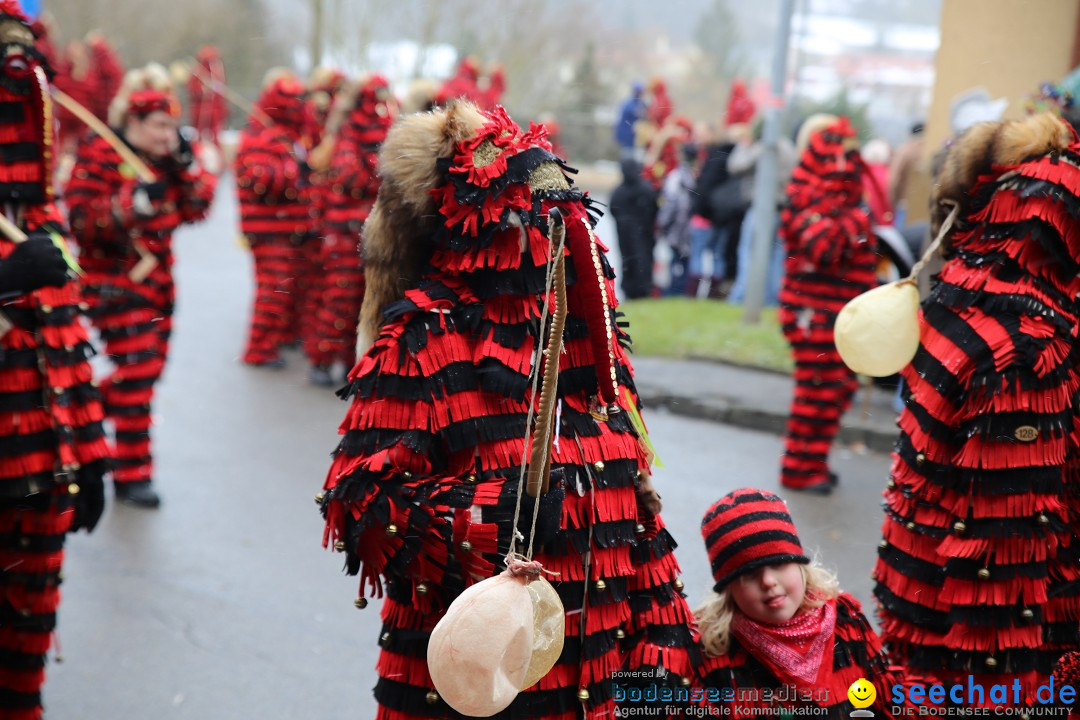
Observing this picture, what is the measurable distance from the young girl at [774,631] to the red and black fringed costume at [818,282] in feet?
10.9

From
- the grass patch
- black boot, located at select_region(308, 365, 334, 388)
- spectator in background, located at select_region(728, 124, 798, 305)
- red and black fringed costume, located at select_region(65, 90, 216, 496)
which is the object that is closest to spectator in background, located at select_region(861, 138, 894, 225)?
spectator in background, located at select_region(728, 124, 798, 305)

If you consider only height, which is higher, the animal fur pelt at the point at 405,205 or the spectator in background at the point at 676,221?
the animal fur pelt at the point at 405,205

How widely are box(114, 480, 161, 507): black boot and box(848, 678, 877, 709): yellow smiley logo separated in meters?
4.31

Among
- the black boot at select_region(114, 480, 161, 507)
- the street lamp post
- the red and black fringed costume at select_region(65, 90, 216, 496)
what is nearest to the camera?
the red and black fringed costume at select_region(65, 90, 216, 496)

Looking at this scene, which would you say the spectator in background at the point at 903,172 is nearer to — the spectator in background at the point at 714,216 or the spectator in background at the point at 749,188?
the spectator in background at the point at 749,188

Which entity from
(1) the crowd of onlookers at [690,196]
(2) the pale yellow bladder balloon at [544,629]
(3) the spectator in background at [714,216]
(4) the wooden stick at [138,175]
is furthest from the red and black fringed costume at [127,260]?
(3) the spectator in background at [714,216]

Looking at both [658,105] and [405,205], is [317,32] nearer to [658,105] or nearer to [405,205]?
[658,105]

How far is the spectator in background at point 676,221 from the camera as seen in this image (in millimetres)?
13016

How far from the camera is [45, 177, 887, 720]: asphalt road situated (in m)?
4.18

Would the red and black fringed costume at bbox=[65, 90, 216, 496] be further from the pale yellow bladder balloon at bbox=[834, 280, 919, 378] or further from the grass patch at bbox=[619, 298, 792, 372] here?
the grass patch at bbox=[619, 298, 792, 372]

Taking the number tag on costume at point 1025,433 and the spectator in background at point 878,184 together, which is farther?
the spectator in background at point 878,184

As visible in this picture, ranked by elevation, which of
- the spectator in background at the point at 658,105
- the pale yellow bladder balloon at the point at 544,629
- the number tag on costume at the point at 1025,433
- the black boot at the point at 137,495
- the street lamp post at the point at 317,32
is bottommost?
the black boot at the point at 137,495

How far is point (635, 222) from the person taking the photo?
40.5 ft

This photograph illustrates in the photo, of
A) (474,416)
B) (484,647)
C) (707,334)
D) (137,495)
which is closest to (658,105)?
(707,334)
